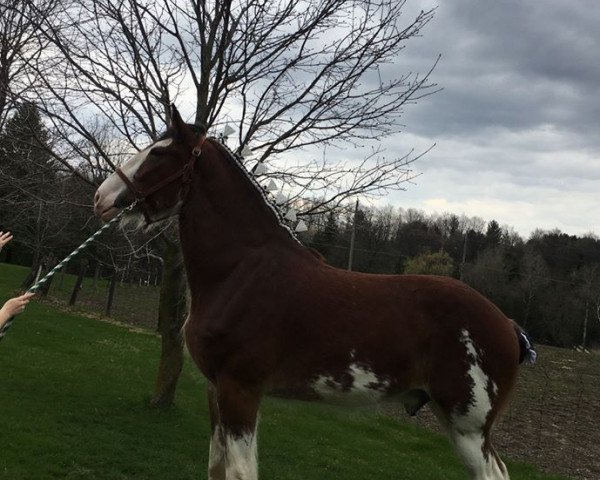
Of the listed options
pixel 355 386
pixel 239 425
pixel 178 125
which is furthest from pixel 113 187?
pixel 355 386

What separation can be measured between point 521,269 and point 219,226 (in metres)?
47.7

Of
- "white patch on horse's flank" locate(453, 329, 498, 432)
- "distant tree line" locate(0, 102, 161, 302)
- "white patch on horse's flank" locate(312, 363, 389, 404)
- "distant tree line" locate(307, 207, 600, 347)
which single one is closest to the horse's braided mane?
"white patch on horse's flank" locate(312, 363, 389, 404)

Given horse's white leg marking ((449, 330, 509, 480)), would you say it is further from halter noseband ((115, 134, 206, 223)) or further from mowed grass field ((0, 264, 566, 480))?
halter noseband ((115, 134, 206, 223))

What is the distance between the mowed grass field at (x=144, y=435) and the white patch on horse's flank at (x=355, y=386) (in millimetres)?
222

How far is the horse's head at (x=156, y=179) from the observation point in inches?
134

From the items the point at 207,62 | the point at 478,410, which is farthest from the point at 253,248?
the point at 207,62

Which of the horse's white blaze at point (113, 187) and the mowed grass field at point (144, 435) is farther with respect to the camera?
the mowed grass field at point (144, 435)

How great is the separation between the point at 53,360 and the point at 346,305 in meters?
9.83

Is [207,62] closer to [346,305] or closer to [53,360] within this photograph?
[346,305]

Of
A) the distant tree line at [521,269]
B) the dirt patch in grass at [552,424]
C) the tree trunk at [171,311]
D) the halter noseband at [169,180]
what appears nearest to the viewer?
the halter noseband at [169,180]

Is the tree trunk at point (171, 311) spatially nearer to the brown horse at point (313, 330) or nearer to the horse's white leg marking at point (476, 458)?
the brown horse at point (313, 330)

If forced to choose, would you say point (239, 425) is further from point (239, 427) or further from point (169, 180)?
point (169, 180)

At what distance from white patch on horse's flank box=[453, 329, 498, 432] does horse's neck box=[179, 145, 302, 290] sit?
4.05ft

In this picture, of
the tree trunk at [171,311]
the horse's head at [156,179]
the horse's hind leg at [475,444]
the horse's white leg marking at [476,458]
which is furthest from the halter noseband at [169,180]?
the tree trunk at [171,311]
